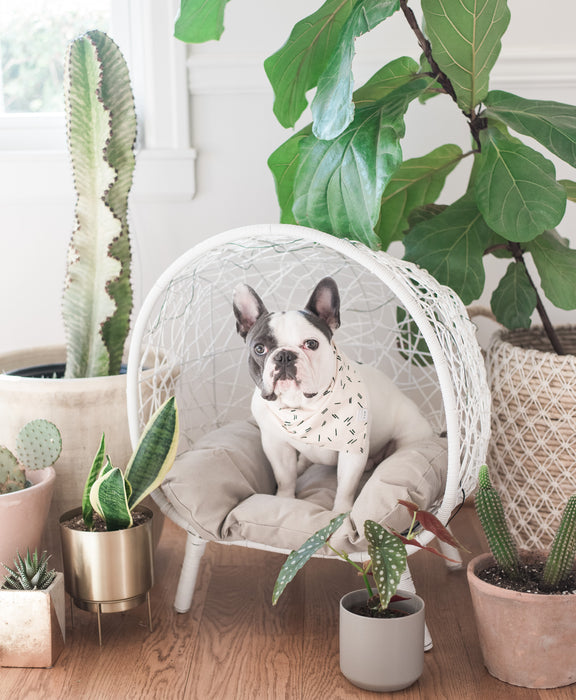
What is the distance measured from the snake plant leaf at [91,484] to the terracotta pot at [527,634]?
25.1 inches

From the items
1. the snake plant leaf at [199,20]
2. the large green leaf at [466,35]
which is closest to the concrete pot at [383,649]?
the large green leaf at [466,35]

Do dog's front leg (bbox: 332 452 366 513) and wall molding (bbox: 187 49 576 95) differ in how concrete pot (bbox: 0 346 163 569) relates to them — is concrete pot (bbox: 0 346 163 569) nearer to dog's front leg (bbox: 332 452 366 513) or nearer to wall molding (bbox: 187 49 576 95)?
dog's front leg (bbox: 332 452 366 513)

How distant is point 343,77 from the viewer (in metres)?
1.27

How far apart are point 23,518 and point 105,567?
6.9 inches

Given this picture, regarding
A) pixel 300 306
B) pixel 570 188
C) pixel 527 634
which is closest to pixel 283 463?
pixel 527 634

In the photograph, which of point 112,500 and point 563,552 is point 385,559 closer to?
point 563,552

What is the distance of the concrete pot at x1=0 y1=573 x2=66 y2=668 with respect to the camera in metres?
1.24

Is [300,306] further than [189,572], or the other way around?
[300,306]

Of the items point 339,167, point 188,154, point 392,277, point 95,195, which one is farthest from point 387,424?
point 188,154

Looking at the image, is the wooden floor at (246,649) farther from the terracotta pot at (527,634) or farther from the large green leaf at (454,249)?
→ the large green leaf at (454,249)

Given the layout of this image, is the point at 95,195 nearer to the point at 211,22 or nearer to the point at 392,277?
the point at 211,22

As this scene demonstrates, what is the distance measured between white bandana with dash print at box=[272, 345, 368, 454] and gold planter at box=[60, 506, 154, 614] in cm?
32

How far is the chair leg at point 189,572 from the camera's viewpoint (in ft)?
4.66

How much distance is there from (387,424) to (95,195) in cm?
77
